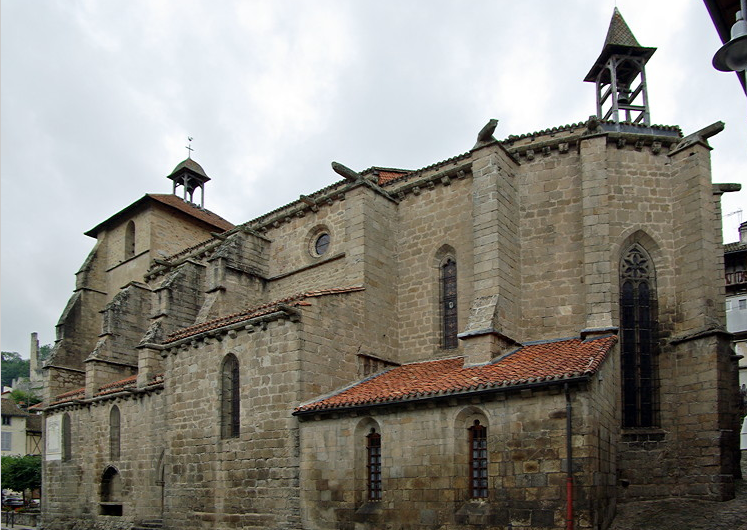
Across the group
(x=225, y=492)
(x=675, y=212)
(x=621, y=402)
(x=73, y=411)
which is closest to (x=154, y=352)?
(x=73, y=411)

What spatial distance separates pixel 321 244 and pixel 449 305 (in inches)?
209

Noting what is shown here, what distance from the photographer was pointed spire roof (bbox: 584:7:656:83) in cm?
1988

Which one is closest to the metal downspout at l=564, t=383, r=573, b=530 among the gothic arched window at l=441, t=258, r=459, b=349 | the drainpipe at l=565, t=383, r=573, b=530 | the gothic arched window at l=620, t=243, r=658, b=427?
the drainpipe at l=565, t=383, r=573, b=530

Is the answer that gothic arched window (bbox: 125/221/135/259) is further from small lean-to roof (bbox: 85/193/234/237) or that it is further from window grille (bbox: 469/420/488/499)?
window grille (bbox: 469/420/488/499)

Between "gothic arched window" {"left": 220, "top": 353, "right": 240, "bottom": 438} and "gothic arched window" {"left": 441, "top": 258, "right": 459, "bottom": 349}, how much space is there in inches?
221

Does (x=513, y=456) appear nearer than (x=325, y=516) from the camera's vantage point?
Yes

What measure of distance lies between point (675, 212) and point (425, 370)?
7.21 metres

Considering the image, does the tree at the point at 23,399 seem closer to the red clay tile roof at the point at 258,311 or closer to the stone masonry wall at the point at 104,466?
the stone masonry wall at the point at 104,466

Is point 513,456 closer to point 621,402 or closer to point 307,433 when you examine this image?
point 621,402

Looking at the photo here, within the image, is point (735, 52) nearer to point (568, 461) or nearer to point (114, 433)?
point (568, 461)

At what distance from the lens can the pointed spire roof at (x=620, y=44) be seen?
19.9 metres

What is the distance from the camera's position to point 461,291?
1889cm

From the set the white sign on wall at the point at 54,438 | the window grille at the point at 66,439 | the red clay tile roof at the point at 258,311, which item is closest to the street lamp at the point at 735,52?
the red clay tile roof at the point at 258,311

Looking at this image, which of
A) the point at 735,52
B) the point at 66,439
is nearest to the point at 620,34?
the point at 735,52
